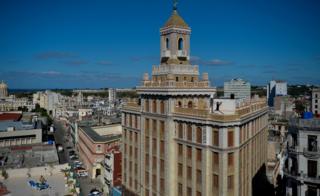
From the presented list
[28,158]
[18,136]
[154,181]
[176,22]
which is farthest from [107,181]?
[18,136]

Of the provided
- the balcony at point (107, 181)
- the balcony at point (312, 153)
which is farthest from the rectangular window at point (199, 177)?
the balcony at point (107, 181)

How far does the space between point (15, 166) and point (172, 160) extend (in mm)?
40842

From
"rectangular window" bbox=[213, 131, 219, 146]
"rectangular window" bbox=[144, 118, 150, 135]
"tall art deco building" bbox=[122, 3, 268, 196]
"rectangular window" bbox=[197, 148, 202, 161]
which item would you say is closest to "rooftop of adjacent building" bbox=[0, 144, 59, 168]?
"tall art deco building" bbox=[122, 3, 268, 196]

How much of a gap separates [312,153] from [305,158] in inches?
45.3

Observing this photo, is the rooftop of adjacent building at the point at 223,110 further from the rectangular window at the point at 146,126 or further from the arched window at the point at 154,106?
the arched window at the point at 154,106

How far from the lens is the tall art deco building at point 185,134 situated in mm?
40750

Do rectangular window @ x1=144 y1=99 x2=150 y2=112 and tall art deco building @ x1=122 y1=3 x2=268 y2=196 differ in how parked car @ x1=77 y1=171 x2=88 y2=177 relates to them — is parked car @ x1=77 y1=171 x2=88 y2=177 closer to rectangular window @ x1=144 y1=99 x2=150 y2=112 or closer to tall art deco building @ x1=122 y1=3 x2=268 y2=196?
tall art deco building @ x1=122 y1=3 x2=268 y2=196

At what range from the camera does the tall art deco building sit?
4075 cm

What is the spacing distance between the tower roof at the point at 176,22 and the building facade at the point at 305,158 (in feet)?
78.8

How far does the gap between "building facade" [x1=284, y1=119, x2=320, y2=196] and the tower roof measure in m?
24.0

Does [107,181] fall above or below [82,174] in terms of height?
above

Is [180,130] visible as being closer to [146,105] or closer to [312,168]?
[146,105]

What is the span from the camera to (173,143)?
47656 millimetres

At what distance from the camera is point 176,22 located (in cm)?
5219
